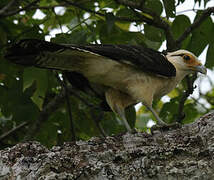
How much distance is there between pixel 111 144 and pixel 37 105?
5.74 feet

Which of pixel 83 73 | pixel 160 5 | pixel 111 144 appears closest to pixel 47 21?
pixel 83 73

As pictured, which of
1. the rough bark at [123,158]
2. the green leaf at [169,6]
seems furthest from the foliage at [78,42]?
the rough bark at [123,158]

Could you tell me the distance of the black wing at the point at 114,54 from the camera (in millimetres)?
4227

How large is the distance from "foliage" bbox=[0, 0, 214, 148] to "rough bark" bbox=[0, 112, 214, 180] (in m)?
1.40

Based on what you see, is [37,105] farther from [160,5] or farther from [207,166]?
Answer: [207,166]

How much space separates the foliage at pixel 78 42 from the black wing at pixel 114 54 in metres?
0.21

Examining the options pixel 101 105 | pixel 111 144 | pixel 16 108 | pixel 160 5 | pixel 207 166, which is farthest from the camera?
pixel 101 105

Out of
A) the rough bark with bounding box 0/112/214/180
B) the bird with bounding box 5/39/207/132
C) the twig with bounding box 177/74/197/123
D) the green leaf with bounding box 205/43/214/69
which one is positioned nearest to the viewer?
the rough bark with bounding box 0/112/214/180


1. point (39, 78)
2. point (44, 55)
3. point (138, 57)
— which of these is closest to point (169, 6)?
point (138, 57)

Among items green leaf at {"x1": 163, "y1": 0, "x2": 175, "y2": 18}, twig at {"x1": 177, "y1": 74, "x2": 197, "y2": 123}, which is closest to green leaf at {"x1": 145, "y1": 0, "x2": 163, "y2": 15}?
green leaf at {"x1": 163, "y1": 0, "x2": 175, "y2": 18}

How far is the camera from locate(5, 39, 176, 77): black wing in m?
4.23

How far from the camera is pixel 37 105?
16.6ft

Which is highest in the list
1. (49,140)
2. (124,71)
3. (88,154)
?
(124,71)

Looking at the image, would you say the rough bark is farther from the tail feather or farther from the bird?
the bird
